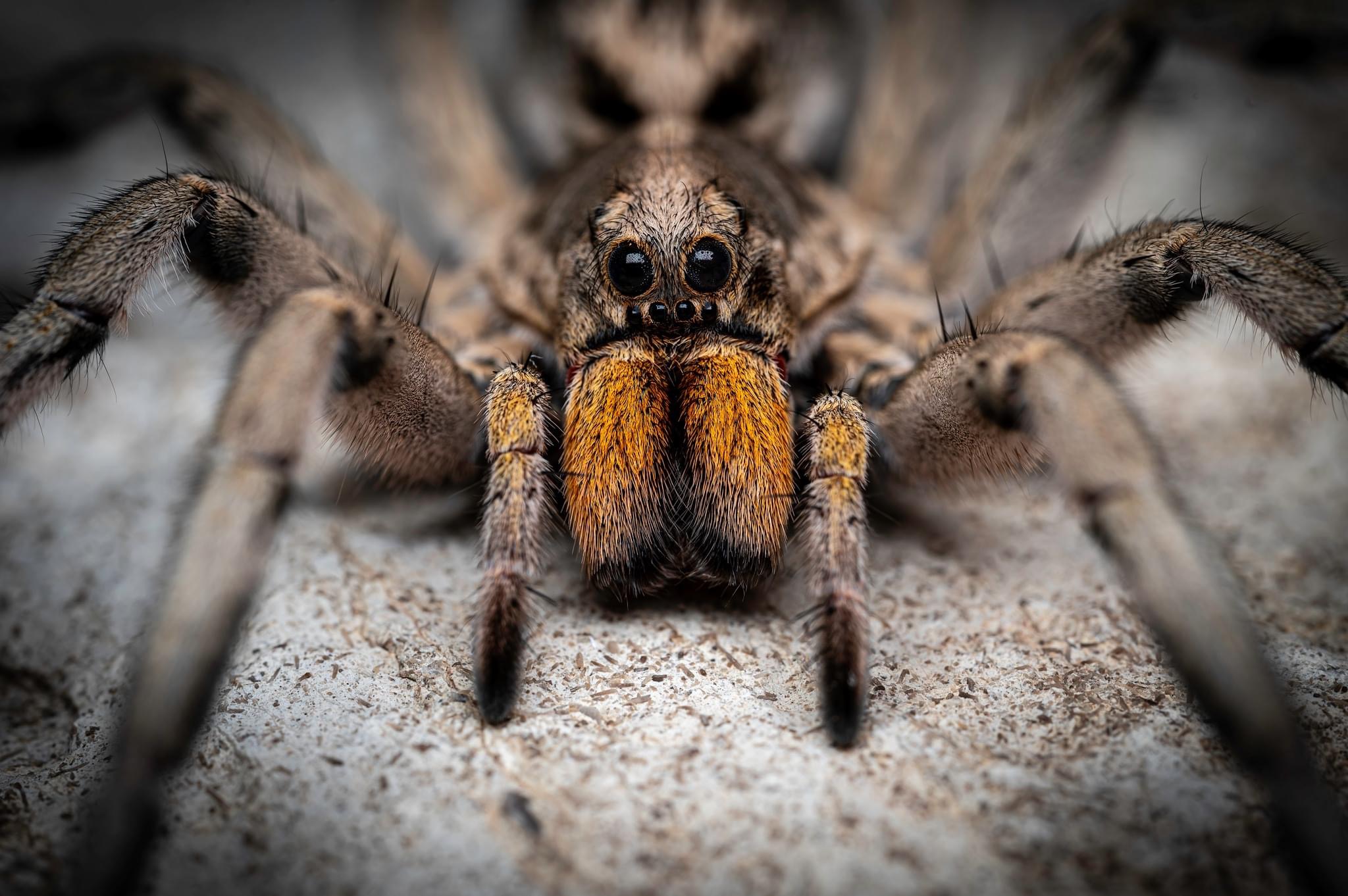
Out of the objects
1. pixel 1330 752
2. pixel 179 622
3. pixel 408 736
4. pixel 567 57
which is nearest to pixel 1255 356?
pixel 1330 752

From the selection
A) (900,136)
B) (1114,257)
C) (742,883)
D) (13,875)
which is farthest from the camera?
(900,136)

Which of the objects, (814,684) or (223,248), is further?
(223,248)

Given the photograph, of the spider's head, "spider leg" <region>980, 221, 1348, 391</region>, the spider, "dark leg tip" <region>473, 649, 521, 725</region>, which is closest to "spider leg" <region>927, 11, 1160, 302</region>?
the spider

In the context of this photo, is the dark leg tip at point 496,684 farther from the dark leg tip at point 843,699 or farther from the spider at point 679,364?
the dark leg tip at point 843,699

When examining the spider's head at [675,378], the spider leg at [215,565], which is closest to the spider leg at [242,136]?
the spider's head at [675,378]

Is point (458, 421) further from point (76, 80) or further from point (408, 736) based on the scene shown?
point (76, 80)

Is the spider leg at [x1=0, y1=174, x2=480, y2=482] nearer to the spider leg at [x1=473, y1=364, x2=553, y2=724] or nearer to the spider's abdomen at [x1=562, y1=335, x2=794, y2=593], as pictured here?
the spider leg at [x1=473, y1=364, x2=553, y2=724]

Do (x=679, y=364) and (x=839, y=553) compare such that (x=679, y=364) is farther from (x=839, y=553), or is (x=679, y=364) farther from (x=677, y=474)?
(x=839, y=553)
